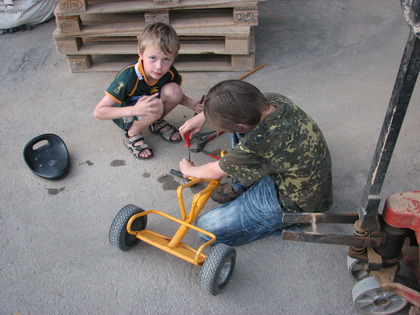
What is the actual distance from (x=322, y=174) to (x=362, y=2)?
3668 millimetres

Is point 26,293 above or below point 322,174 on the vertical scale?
below

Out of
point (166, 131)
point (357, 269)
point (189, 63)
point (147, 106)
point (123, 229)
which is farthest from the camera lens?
point (189, 63)

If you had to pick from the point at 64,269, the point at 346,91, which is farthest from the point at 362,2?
the point at 64,269

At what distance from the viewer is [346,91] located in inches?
144

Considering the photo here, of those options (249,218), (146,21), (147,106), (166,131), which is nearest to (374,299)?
(249,218)

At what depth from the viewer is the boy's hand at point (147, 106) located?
2.81m

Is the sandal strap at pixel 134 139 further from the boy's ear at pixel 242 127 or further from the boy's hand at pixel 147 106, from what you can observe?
the boy's ear at pixel 242 127

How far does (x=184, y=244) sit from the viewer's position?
2301 millimetres

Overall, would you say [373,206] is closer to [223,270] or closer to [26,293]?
[223,270]

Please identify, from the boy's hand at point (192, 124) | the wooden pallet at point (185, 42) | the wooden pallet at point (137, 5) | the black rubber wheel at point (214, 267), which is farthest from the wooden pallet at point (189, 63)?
the black rubber wheel at point (214, 267)

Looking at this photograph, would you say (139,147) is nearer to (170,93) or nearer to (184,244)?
(170,93)

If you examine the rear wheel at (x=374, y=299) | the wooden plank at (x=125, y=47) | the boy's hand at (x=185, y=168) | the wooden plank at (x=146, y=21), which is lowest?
the rear wheel at (x=374, y=299)

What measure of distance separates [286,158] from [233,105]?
0.39 m

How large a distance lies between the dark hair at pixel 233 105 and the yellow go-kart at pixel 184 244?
1.75ft
